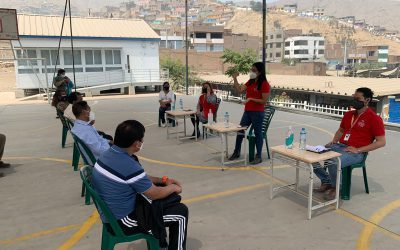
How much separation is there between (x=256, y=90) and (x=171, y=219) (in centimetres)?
385

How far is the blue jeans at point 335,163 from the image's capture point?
441 centimetres

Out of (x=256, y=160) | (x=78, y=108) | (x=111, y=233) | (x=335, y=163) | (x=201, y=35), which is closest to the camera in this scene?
(x=111, y=233)

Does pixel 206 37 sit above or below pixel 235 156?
above

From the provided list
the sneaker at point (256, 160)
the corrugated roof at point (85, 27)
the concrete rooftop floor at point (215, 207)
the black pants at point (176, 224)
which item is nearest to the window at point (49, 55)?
the corrugated roof at point (85, 27)

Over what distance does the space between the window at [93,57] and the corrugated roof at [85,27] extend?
1.28m

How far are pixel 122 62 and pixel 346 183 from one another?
75.1 ft

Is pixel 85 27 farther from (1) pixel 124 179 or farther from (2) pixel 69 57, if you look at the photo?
(1) pixel 124 179

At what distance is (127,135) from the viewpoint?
8.85 ft

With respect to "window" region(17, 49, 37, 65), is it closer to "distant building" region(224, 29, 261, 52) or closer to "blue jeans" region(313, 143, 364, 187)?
"blue jeans" region(313, 143, 364, 187)

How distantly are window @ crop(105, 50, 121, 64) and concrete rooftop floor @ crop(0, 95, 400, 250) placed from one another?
18070 mm

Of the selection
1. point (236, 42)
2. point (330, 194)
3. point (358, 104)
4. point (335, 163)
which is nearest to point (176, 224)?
point (335, 163)

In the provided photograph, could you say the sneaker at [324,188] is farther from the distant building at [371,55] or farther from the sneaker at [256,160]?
the distant building at [371,55]

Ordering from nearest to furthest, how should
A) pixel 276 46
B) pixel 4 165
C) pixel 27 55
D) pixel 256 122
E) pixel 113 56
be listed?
pixel 256 122, pixel 4 165, pixel 27 55, pixel 113 56, pixel 276 46

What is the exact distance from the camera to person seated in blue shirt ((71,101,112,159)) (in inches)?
179
